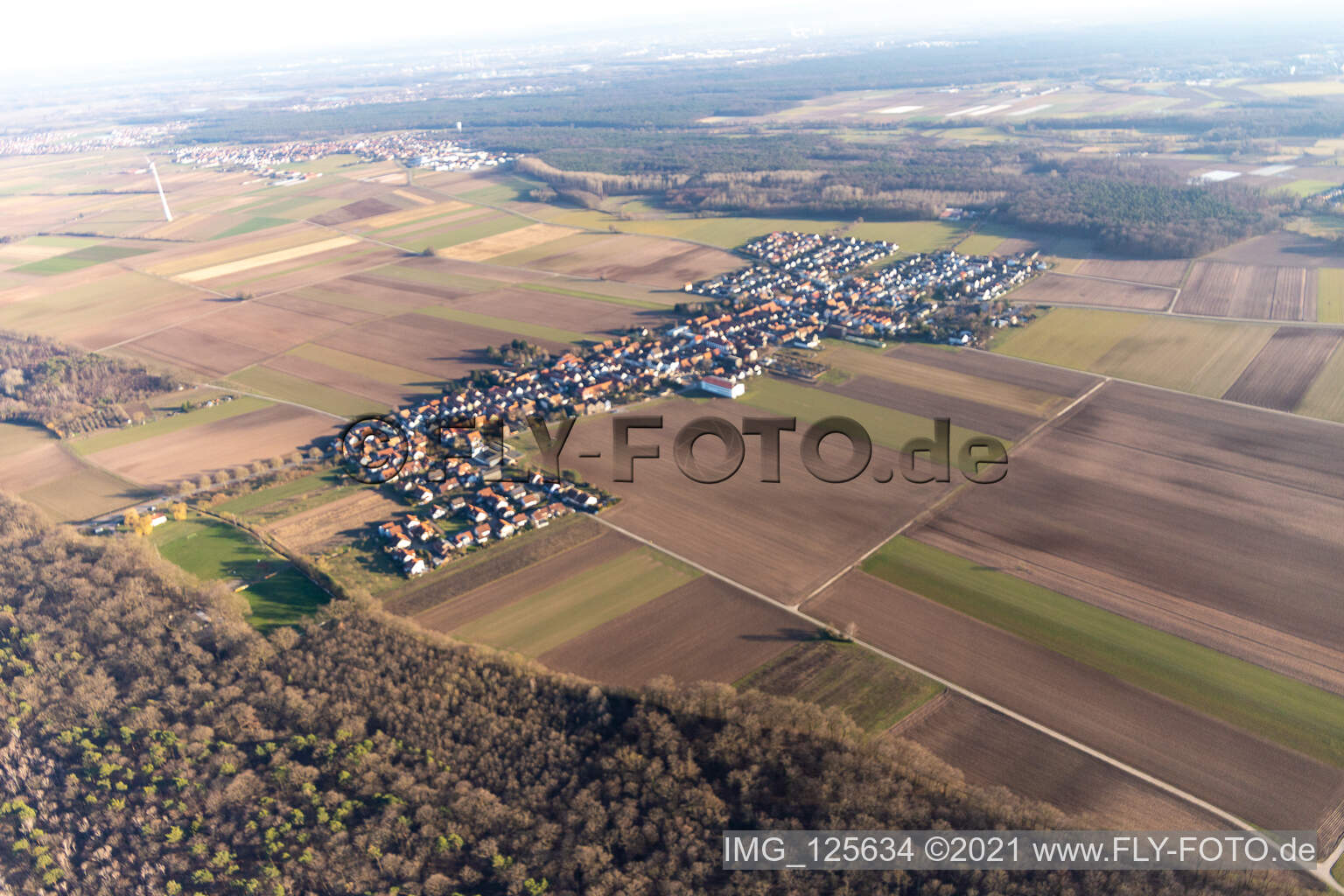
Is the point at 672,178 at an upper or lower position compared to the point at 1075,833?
upper

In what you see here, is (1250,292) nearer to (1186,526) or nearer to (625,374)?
(1186,526)

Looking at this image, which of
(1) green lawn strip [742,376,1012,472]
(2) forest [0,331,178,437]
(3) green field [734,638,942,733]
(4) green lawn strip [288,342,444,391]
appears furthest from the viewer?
(4) green lawn strip [288,342,444,391]

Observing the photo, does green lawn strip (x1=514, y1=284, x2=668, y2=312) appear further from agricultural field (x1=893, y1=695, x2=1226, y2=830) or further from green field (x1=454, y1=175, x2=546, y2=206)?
agricultural field (x1=893, y1=695, x2=1226, y2=830)

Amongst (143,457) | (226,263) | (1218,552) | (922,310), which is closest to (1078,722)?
(1218,552)

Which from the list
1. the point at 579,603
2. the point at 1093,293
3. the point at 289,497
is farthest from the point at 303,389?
the point at 1093,293

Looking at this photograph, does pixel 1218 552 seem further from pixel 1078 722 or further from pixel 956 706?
pixel 956 706

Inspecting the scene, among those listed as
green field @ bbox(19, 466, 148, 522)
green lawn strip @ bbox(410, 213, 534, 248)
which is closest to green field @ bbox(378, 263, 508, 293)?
green lawn strip @ bbox(410, 213, 534, 248)

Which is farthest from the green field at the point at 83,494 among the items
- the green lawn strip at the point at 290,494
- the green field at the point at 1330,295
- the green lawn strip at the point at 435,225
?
the green field at the point at 1330,295
